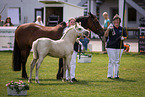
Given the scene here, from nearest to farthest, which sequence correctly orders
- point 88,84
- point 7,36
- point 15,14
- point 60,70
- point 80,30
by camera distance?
point 88,84, point 80,30, point 60,70, point 7,36, point 15,14

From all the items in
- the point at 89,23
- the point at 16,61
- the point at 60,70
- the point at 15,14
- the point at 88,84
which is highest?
the point at 15,14

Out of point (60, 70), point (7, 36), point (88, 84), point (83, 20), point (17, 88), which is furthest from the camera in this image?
point (7, 36)

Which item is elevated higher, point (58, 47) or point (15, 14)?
point (15, 14)

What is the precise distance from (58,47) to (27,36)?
1.46 meters

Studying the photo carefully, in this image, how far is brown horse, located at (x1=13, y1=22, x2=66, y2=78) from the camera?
991cm

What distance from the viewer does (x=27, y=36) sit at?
10070mm

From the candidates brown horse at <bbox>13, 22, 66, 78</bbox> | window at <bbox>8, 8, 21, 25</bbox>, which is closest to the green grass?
brown horse at <bbox>13, 22, 66, 78</bbox>

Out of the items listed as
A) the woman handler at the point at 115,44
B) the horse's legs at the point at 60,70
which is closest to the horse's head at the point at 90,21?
the woman handler at the point at 115,44

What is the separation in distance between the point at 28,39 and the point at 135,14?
1075 inches

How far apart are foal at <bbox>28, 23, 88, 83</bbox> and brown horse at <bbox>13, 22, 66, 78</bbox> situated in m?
0.66

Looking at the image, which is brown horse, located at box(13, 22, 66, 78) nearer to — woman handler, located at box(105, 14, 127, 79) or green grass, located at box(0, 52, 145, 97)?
green grass, located at box(0, 52, 145, 97)

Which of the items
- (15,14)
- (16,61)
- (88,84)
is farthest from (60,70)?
(15,14)

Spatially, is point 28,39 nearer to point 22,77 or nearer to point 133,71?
point 22,77

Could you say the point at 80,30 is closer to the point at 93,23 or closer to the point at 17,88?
the point at 93,23
